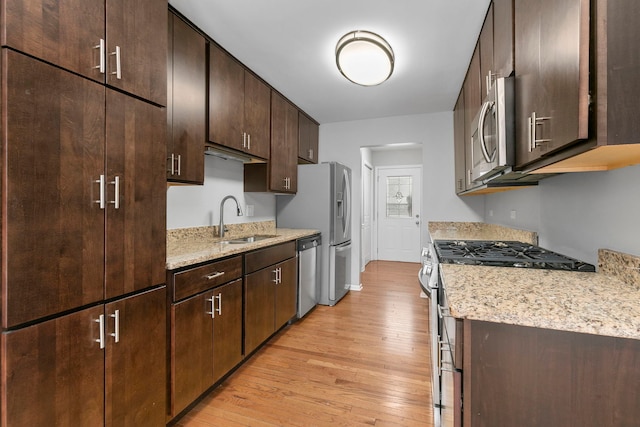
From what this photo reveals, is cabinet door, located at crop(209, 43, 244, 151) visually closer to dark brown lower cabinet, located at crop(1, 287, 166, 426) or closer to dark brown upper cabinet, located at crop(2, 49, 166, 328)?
dark brown upper cabinet, located at crop(2, 49, 166, 328)

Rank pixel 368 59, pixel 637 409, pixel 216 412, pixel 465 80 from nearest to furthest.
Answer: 1. pixel 637 409
2. pixel 216 412
3. pixel 368 59
4. pixel 465 80

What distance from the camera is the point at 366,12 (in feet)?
6.20

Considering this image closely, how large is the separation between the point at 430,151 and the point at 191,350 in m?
3.49

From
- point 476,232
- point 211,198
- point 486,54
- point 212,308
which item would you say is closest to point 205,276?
point 212,308

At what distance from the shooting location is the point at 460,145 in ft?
10.8

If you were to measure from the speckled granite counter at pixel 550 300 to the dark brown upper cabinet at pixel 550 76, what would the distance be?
1.53 ft

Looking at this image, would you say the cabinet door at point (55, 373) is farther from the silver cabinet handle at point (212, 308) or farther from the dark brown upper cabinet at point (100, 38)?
the dark brown upper cabinet at point (100, 38)

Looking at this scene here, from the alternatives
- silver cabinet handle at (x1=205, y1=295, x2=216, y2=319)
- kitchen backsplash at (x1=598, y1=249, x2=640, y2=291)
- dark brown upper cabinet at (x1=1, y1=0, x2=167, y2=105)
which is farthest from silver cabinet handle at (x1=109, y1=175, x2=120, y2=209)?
kitchen backsplash at (x1=598, y1=249, x2=640, y2=291)

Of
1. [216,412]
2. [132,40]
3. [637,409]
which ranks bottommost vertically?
[216,412]

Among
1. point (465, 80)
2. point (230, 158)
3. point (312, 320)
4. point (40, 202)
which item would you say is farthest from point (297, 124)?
point (40, 202)

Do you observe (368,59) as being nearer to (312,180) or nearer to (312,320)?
(312,180)

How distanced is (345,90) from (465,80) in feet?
3.76

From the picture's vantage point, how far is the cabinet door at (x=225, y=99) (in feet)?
7.42

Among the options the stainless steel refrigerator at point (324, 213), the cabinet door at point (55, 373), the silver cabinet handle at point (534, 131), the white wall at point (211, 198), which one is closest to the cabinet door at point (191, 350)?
the cabinet door at point (55, 373)
